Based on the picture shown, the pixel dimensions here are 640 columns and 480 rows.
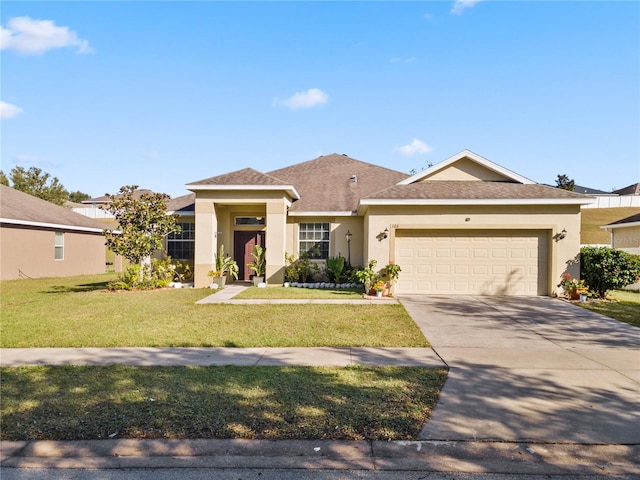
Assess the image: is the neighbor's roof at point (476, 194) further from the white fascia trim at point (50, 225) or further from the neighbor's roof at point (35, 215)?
the neighbor's roof at point (35, 215)

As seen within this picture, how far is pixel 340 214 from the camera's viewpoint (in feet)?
52.9

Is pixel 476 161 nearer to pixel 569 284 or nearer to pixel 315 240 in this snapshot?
pixel 569 284

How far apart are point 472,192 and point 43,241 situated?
20901 mm

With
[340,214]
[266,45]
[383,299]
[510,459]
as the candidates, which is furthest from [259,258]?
[510,459]

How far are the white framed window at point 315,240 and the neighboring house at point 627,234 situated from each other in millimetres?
13828

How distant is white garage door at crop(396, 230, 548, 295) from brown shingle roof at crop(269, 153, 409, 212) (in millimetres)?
3840

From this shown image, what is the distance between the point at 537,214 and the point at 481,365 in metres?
9.27

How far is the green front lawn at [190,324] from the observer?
681 centimetres

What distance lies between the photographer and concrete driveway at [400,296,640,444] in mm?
3594

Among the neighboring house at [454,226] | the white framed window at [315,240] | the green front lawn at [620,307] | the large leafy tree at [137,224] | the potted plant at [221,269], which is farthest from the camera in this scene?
the white framed window at [315,240]

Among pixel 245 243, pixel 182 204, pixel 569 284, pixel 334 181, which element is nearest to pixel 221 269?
pixel 245 243

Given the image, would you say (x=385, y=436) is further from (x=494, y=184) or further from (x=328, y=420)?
(x=494, y=184)

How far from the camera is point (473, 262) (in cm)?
1316

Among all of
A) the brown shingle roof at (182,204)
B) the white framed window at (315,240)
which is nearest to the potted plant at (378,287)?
the white framed window at (315,240)
